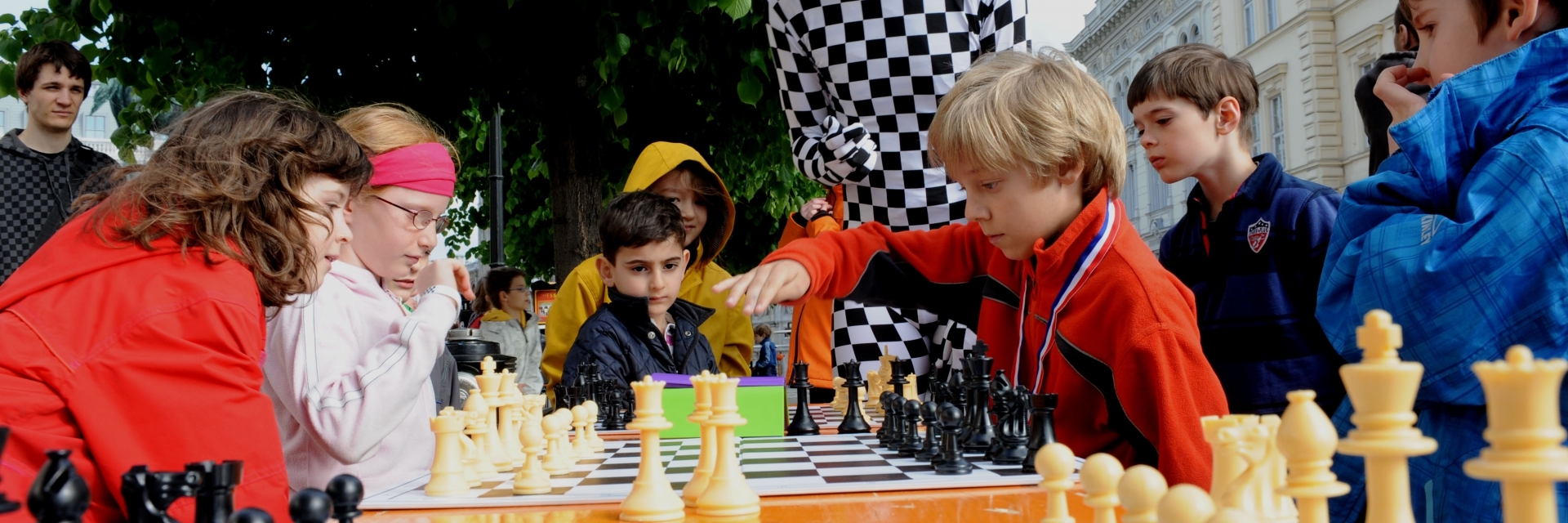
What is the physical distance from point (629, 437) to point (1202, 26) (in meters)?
32.0

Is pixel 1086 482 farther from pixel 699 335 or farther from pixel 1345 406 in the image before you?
pixel 699 335

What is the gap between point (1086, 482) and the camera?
99 cm

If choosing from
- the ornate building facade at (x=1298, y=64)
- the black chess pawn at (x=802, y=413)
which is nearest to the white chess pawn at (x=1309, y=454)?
the black chess pawn at (x=802, y=413)

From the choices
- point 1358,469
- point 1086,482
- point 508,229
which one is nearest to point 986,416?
point 1358,469

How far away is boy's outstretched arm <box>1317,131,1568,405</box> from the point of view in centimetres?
163

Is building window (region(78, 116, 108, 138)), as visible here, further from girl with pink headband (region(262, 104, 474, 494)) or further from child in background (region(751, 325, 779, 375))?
girl with pink headband (region(262, 104, 474, 494))

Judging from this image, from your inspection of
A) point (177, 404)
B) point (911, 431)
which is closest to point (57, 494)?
point (177, 404)

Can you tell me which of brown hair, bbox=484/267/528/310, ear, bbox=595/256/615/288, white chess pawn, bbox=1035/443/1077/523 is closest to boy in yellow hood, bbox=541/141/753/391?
ear, bbox=595/256/615/288

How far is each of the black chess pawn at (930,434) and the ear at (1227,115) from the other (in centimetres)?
179

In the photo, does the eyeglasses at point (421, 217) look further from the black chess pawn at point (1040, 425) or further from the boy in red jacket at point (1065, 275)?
the black chess pawn at point (1040, 425)

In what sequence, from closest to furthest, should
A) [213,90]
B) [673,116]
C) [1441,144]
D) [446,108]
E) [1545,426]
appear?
[1545,426] → [1441,144] → [213,90] → [446,108] → [673,116]

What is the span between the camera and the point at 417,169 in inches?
120

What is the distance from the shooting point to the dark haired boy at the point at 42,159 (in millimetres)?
4645

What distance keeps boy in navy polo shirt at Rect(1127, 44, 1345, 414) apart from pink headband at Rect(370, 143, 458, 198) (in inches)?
81.6
